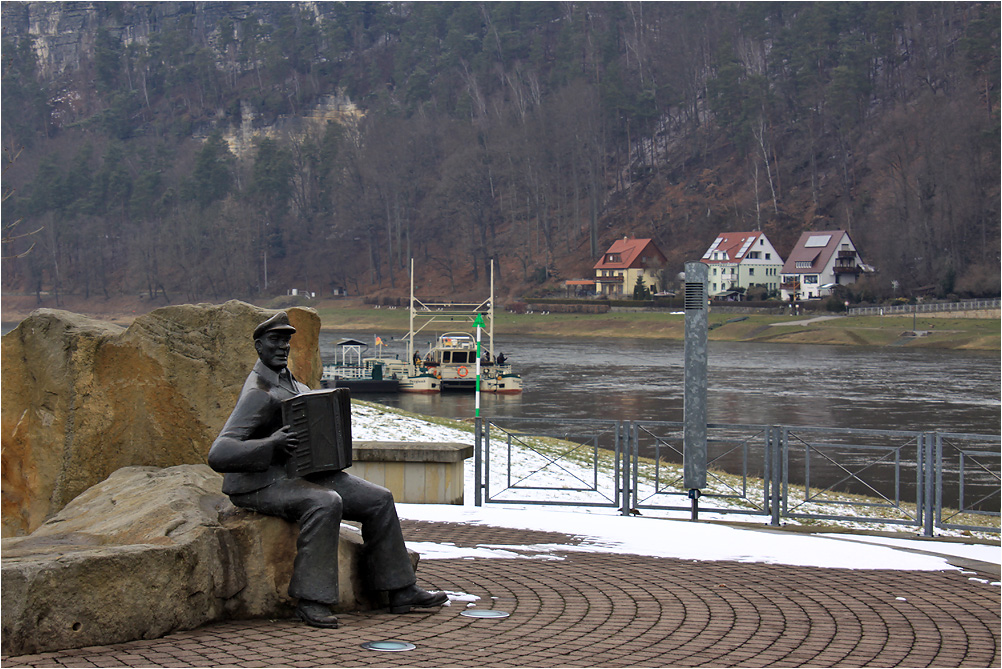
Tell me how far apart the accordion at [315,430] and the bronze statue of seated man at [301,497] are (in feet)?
0.18

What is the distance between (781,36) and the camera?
4510 inches

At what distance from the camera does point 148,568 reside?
598 centimetres

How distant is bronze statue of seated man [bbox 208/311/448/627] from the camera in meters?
6.48

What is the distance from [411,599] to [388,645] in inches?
31.7

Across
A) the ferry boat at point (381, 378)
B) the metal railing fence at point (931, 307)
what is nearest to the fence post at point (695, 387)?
the ferry boat at point (381, 378)

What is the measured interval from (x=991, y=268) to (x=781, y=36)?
41077 millimetres

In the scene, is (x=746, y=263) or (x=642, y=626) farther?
(x=746, y=263)

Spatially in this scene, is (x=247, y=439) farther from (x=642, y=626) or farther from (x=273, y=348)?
(x=642, y=626)

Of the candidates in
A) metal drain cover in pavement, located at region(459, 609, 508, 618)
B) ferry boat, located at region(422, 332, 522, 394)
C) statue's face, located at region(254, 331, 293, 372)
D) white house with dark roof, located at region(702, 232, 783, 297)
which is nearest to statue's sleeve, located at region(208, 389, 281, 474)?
statue's face, located at region(254, 331, 293, 372)

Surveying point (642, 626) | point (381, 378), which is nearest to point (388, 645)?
point (642, 626)

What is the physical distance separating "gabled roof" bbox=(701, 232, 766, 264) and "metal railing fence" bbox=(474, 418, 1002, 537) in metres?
71.1

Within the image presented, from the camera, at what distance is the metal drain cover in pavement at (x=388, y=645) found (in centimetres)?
597

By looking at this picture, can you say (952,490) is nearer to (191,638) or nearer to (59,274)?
(191,638)

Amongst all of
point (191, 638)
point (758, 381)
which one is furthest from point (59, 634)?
point (758, 381)
